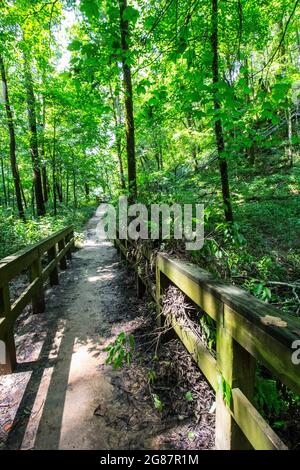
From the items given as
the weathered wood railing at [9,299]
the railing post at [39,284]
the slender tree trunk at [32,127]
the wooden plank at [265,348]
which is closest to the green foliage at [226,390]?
the wooden plank at [265,348]

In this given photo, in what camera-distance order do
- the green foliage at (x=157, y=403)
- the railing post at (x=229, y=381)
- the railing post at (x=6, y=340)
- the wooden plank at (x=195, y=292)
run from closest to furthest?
the railing post at (x=229, y=381), the wooden plank at (x=195, y=292), the green foliage at (x=157, y=403), the railing post at (x=6, y=340)

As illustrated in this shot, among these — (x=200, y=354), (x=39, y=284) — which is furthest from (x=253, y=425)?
(x=39, y=284)

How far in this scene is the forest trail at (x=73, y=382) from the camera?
194 cm

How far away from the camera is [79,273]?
255 inches

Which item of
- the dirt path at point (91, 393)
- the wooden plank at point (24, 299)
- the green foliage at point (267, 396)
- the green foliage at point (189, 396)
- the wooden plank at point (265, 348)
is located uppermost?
the wooden plank at point (265, 348)

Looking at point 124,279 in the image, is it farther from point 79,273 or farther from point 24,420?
point 24,420

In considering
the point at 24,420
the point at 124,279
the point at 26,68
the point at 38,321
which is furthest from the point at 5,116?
the point at 24,420

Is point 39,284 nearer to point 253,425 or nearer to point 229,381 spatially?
point 229,381

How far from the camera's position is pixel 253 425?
4.17ft

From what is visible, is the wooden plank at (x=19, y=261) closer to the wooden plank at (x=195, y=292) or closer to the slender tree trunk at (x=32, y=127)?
the wooden plank at (x=195, y=292)

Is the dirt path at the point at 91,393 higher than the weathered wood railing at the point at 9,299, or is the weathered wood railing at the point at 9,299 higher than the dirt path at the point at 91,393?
the weathered wood railing at the point at 9,299

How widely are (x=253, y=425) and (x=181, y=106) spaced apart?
4568 mm

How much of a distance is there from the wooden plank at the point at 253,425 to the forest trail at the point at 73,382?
0.93 metres

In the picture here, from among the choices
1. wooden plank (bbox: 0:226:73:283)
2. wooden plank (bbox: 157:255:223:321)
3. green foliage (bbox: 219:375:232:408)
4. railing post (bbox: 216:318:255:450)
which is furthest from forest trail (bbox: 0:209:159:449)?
wooden plank (bbox: 157:255:223:321)
